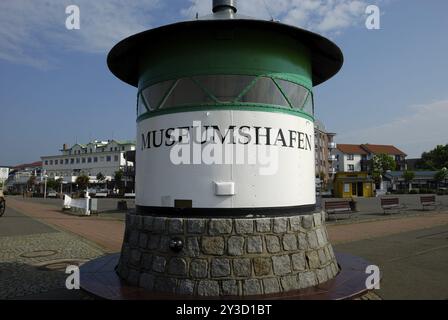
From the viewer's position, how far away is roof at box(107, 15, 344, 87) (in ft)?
18.0

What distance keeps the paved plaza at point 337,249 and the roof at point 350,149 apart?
80.4m

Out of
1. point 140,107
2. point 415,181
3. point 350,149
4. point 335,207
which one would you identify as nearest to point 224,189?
point 140,107

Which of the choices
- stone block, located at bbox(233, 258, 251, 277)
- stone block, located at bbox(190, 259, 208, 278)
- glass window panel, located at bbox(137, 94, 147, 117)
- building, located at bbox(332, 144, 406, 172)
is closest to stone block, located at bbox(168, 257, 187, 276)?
stone block, located at bbox(190, 259, 208, 278)

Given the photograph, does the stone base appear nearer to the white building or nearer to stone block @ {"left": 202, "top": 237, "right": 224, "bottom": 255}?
stone block @ {"left": 202, "top": 237, "right": 224, "bottom": 255}

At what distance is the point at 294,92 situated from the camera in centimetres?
612

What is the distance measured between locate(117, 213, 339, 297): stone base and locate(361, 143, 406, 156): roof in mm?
101158

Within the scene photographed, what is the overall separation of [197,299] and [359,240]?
890 centimetres

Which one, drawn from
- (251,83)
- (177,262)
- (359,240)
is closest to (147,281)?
(177,262)

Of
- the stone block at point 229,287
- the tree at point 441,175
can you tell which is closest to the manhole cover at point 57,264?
the stone block at point 229,287

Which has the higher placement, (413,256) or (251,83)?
(251,83)

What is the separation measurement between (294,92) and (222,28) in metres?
1.60
